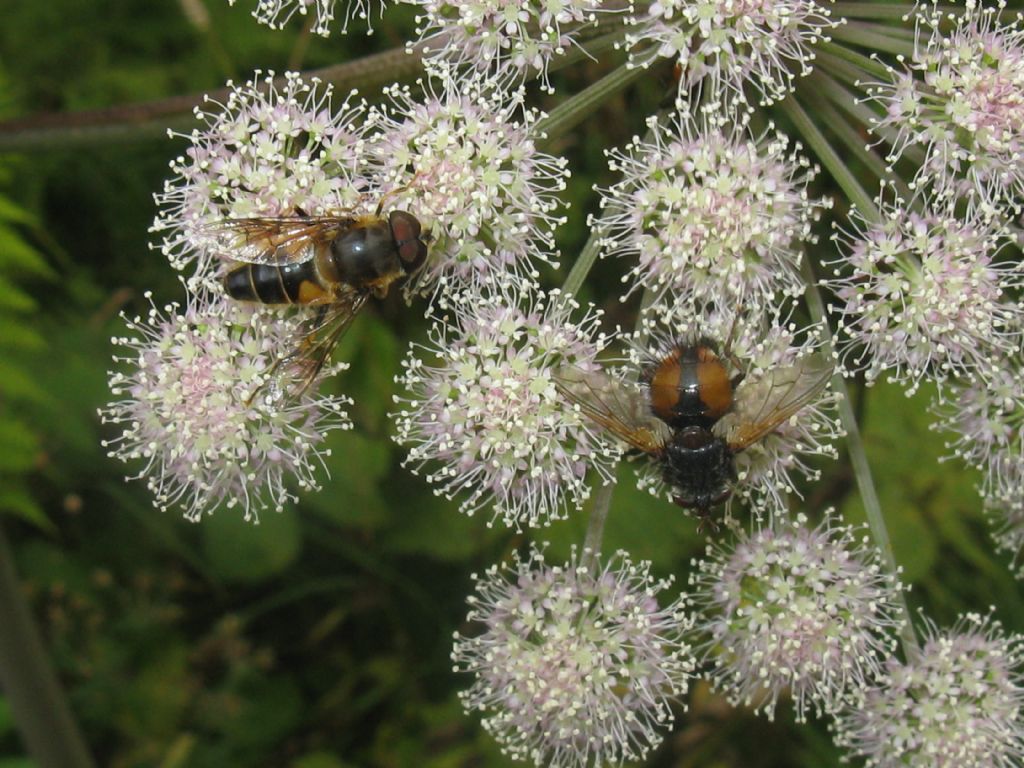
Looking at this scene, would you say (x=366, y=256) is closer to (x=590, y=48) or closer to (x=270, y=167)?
(x=270, y=167)

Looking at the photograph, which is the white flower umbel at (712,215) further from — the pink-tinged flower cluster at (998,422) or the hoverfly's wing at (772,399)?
the pink-tinged flower cluster at (998,422)

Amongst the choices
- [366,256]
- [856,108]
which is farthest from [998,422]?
[366,256]

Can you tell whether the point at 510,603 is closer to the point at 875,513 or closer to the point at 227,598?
the point at 875,513

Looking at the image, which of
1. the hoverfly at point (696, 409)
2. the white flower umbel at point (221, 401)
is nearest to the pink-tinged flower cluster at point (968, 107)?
the hoverfly at point (696, 409)

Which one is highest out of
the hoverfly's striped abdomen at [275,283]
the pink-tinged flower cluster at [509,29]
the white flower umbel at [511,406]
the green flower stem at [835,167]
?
the pink-tinged flower cluster at [509,29]

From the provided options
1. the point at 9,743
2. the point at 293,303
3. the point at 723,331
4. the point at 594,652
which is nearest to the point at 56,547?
the point at 9,743

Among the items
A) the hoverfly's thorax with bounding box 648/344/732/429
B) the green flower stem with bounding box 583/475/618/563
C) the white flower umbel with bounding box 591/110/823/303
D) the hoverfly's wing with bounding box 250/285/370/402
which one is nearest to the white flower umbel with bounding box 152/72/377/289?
the hoverfly's wing with bounding box 250/285/370/402
